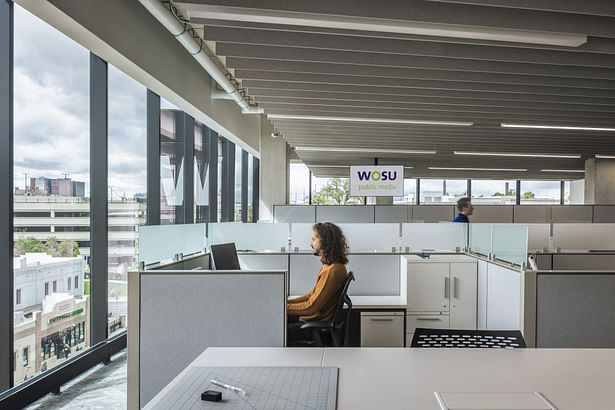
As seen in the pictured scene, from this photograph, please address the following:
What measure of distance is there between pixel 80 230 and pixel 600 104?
17.1 feet

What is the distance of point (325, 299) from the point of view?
9.19 feet

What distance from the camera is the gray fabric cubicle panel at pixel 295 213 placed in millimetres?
7504

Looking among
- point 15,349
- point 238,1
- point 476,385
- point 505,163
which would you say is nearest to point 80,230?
point 15,349

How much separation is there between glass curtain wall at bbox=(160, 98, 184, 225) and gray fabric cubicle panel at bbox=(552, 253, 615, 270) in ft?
13.8

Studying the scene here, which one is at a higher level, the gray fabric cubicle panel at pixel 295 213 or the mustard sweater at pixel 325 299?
the gray fabric cubicle panel at pixel 295 213

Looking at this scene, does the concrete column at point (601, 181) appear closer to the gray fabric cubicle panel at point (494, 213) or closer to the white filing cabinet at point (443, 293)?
the gray fabric cubicle panel at point (494, 213)

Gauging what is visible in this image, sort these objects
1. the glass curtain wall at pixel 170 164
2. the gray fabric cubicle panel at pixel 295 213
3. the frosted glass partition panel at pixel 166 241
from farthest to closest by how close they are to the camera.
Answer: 1. the gray fabric cubicle panel at pixel 295 213
2. the glass curtain wall at pixel 170 164
3. the frosted glass partition panel at pixel 166 241

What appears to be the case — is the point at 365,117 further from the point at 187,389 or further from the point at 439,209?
the point at 187,389

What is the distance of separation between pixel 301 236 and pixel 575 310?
7.86 feet

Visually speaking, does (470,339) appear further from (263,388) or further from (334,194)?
(334,194)

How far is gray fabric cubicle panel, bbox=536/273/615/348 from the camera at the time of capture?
249 cm

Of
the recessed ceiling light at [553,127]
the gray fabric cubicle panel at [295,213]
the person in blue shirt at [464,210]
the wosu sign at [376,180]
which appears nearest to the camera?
the person in blue shirt at [464,210]

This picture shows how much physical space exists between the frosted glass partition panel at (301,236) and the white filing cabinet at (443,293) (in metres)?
1.04

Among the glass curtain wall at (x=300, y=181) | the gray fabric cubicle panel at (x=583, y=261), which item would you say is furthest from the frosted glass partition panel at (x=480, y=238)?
the glass curtain wall at (x=300, y=181)
